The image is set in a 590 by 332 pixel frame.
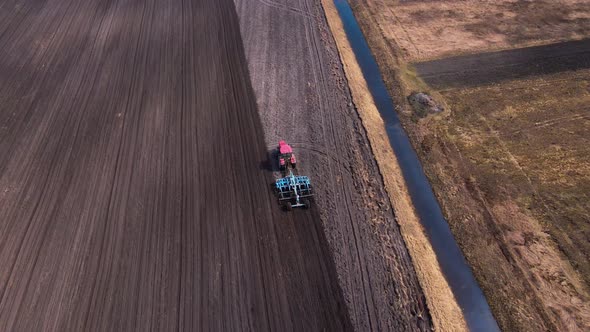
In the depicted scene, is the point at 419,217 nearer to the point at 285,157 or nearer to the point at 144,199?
the point at 285,157

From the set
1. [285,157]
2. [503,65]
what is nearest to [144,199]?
[285,157]

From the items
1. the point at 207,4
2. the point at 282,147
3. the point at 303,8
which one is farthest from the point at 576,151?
the point at 207,4

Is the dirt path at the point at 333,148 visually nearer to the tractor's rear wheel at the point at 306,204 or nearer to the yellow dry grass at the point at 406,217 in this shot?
the yellow dry grass at the point at 406,217

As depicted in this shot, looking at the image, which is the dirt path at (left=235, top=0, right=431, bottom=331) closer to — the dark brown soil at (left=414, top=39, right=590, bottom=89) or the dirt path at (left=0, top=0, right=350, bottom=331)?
the dirt path at (left=0, top=0, right=350, bottom=331)

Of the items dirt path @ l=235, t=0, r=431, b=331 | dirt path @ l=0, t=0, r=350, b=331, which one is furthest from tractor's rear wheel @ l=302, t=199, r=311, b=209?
dirt path @ l=235, t=0, r=431, b=331

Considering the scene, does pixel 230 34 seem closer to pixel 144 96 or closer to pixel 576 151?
pixel 144 96
